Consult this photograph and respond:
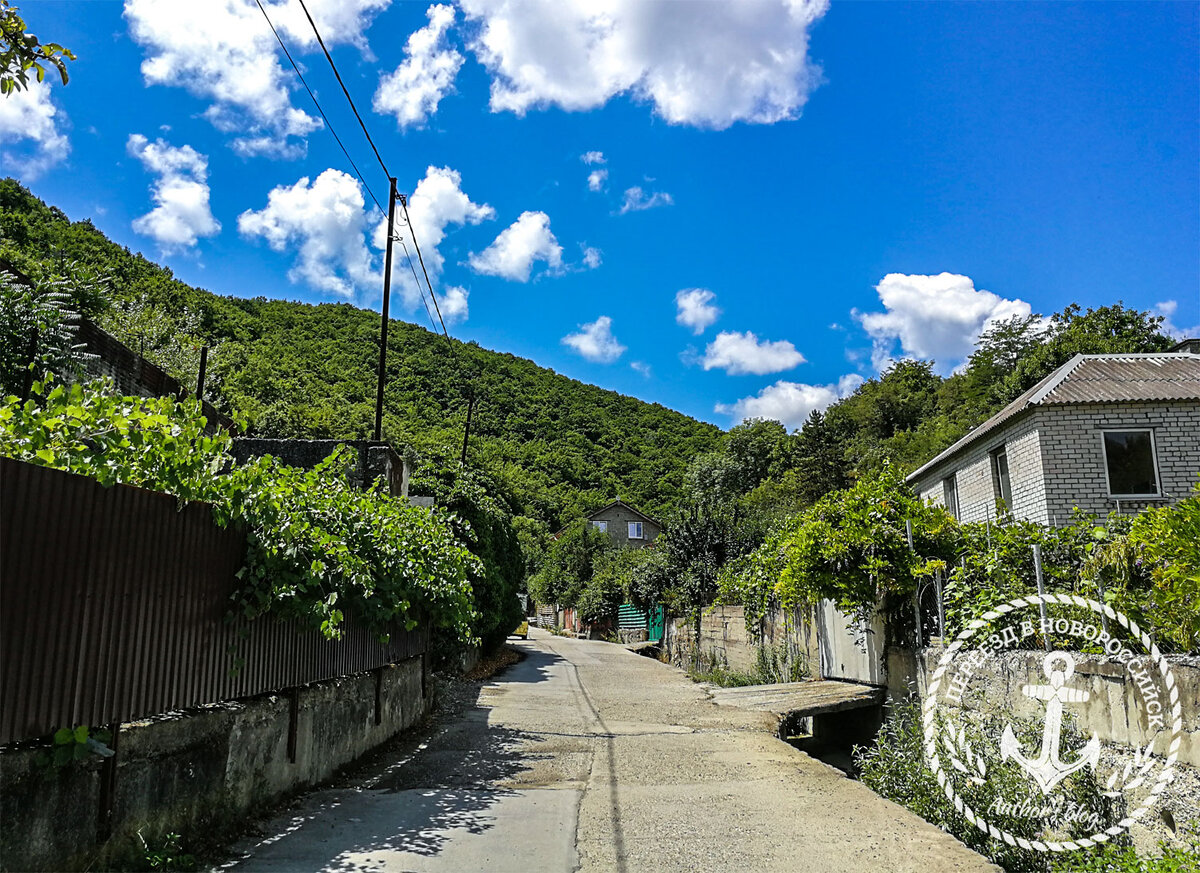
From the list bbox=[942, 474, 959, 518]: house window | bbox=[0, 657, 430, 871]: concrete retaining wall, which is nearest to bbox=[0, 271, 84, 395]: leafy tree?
bbox=[0, 657, 430, 871]: concrete retaining wall

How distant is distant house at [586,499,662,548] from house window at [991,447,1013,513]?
139ft

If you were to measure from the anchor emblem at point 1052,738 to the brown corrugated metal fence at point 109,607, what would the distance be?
6.09 m

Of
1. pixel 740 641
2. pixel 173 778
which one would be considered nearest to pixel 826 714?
pixel 740 641

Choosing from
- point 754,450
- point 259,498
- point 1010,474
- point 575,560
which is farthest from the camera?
point 754,450

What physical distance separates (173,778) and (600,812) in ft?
10.7

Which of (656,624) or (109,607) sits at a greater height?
(109,607)

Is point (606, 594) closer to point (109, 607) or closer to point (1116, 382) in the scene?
point (1116, 382)

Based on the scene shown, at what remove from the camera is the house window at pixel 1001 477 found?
703 inches

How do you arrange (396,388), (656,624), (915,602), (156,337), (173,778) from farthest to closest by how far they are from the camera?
1. (396,388)
2. (656,624)
3. (156,337)
4. (915,602)
5. (173,778)

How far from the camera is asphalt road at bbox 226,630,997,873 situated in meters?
5.09

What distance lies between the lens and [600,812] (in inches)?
251

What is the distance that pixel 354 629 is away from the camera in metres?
8.30

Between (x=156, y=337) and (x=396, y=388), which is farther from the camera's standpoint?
(x=396, y=388)

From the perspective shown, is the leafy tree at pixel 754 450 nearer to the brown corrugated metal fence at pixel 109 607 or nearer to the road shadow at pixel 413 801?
the road shadow at pixel 413 801
